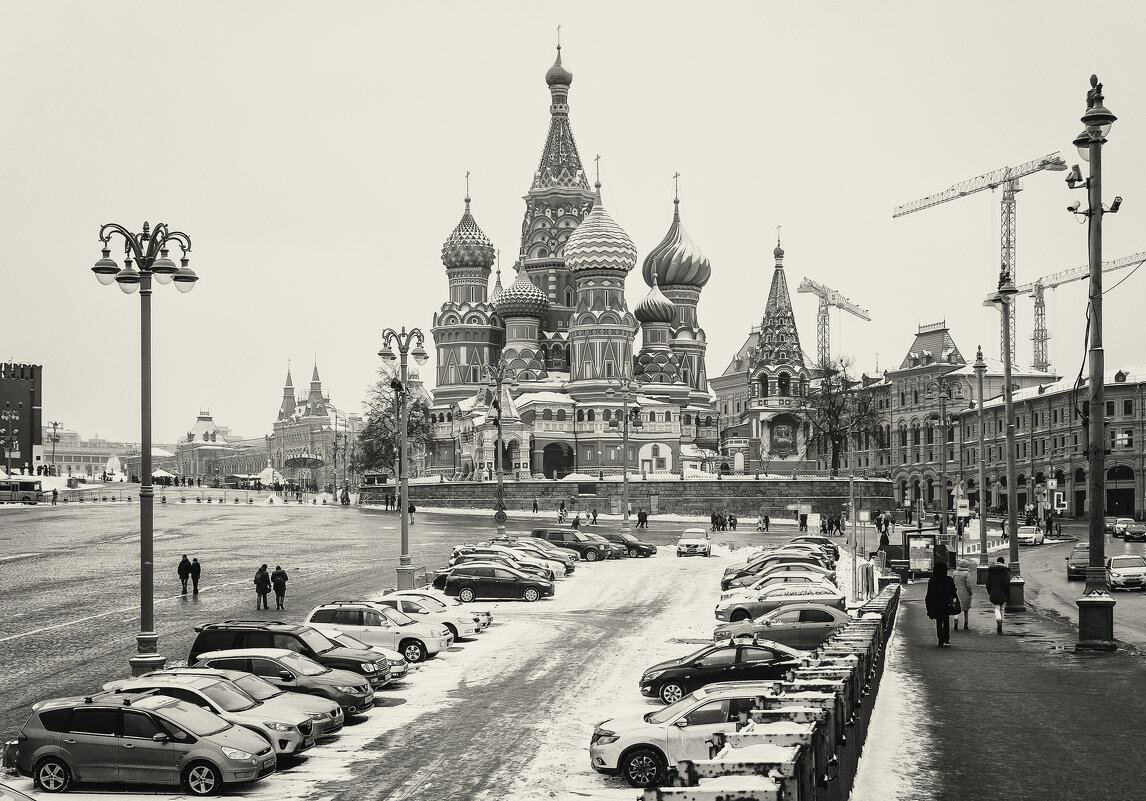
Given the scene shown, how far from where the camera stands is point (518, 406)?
107 metres

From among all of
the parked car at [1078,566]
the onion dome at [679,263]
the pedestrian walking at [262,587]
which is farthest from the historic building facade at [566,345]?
the pedestrian walking at [262,587]

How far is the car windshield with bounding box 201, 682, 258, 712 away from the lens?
1825 cm

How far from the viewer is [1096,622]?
2469 centimetres

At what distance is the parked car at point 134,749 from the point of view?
16500mm

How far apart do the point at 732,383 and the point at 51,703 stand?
184 metres

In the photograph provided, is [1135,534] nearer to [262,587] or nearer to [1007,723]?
[262,587]

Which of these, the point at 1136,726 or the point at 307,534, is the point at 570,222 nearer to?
the point at 307,534

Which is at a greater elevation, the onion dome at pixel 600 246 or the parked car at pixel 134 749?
the onion dome at pixel 600 246

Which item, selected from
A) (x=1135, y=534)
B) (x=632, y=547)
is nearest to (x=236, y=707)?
(x=632, y=547)

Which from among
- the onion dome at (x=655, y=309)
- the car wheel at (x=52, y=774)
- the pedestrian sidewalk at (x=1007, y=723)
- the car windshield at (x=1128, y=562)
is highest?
the onion dome at (x=655, y=309)

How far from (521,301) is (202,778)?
103 metres

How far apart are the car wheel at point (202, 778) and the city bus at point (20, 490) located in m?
93.3

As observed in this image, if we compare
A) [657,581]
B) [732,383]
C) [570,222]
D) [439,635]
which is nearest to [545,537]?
[657,581]

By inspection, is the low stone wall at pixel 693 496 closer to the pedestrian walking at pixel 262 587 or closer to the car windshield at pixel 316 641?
the pedestrian walking at pixel 262 587
